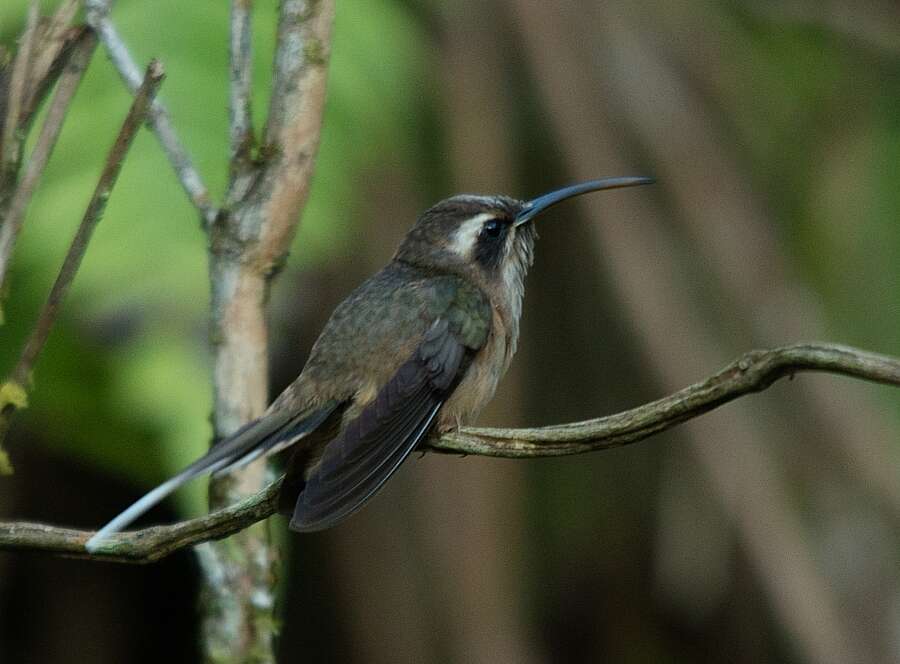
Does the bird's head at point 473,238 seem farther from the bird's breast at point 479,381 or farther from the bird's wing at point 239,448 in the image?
the bird's wing at point 239,448

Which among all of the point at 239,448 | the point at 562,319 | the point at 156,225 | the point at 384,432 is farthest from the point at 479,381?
the point at 562,319

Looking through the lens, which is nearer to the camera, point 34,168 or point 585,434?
point 585,434

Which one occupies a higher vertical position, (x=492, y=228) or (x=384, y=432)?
(x=492, y=228)

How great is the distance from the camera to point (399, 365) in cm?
300

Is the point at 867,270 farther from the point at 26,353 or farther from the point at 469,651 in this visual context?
the point at 26,353

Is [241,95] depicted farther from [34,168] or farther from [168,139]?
[34,168]

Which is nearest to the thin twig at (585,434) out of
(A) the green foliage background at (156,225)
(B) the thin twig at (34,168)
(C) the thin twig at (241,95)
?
(B) the thin twig at (34,168)

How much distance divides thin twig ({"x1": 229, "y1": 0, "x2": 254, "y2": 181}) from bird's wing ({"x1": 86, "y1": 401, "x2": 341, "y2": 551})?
48 centimetres

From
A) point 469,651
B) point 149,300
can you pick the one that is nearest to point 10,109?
point 149,300

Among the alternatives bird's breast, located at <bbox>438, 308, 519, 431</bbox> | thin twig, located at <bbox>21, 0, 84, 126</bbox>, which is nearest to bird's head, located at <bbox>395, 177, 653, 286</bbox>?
bird's breast, located at <bbox>438, 308, 519, 431</bbox>

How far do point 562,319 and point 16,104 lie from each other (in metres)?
3.88

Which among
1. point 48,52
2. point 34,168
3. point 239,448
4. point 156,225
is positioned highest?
point 156,225

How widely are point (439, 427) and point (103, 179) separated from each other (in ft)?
3.94

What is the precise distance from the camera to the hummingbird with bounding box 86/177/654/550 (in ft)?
7.90
